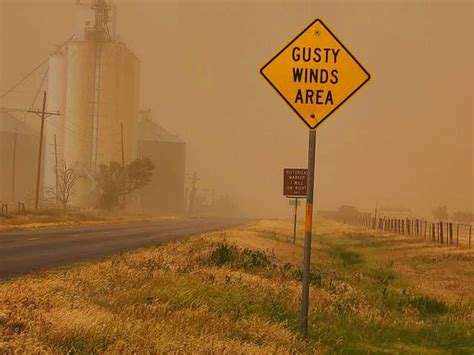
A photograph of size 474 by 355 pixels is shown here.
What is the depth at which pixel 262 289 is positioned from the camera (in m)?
10.4

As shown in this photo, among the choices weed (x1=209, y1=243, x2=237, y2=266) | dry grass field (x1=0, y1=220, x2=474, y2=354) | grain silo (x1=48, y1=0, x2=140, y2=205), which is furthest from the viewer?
grain silo (x1=48, y1=0, x2=140, y2=205)

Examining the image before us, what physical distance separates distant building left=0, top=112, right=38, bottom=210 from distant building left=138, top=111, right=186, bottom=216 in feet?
62.1

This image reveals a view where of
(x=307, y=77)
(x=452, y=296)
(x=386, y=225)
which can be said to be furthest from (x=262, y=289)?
(x=386, y=225)

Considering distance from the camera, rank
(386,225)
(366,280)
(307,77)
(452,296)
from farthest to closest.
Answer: (386,225)
(366,280)
(452,296)
(307,77)

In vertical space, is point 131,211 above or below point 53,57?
below

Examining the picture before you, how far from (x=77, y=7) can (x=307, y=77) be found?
253 feet

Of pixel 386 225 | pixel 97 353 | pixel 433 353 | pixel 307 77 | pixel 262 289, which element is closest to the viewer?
pixel 97 353

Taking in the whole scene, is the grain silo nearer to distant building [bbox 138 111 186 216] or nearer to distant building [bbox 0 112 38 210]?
distant building [bbox 0 112 38 210]

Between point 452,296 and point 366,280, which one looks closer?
point 452,296

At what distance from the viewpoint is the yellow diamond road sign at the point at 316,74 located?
278 inches

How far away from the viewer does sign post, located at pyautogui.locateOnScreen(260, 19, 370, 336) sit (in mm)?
7051

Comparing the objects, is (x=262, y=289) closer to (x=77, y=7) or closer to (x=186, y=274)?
(x=186, y=274)

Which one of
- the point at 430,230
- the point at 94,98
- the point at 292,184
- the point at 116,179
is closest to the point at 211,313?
the point at 292,184

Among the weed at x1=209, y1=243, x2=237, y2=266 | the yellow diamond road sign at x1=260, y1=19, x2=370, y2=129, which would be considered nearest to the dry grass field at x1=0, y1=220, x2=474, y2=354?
the weed at x1=209, y1=243, x2=237, y2=266
